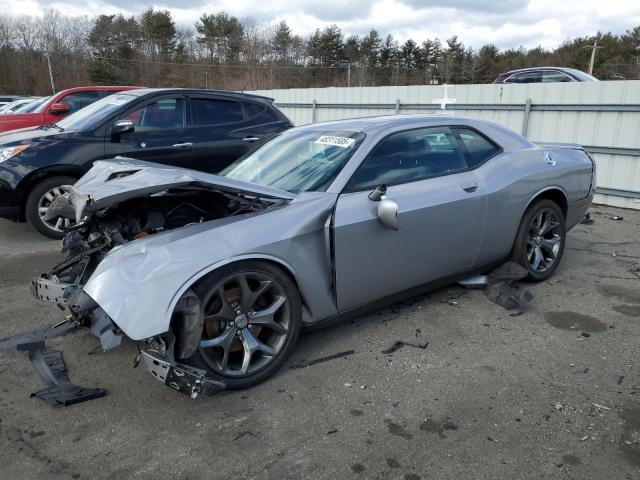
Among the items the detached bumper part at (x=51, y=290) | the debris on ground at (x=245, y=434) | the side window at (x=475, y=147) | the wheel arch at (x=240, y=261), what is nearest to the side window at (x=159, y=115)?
the detached bumper part at (x=51, y=290)

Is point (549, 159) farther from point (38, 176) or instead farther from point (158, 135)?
point (38, 176)

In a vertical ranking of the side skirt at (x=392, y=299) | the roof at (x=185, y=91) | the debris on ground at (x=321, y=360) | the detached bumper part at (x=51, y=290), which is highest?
the roof at (x=185, y=91)

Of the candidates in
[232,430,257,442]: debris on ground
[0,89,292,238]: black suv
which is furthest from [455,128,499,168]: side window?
[232,430,257,442]: debris on ground

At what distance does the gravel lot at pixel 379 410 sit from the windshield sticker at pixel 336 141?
136 centimetres

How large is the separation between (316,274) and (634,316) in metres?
2.73

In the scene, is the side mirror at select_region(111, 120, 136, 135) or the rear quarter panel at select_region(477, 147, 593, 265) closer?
the rear quarter panel at select_region(477, 147, 593, 265)

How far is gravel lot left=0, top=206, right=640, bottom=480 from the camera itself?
2.32 metres

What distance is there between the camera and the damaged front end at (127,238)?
2.56 meters

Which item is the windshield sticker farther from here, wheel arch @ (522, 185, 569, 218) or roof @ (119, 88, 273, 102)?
roof @ (119, 88, 273, 102)

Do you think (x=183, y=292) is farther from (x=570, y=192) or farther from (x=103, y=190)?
(x=570, y=192)

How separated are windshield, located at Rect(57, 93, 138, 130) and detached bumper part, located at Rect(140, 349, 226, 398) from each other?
471 centimetres

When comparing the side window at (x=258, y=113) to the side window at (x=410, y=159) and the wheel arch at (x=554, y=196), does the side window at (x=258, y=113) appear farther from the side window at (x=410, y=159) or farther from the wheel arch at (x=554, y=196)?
the wheel arch at (x=554, y=196)

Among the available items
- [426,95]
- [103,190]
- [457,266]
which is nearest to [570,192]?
[457,266]

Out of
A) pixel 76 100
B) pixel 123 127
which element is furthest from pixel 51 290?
A: pixel 76 100
